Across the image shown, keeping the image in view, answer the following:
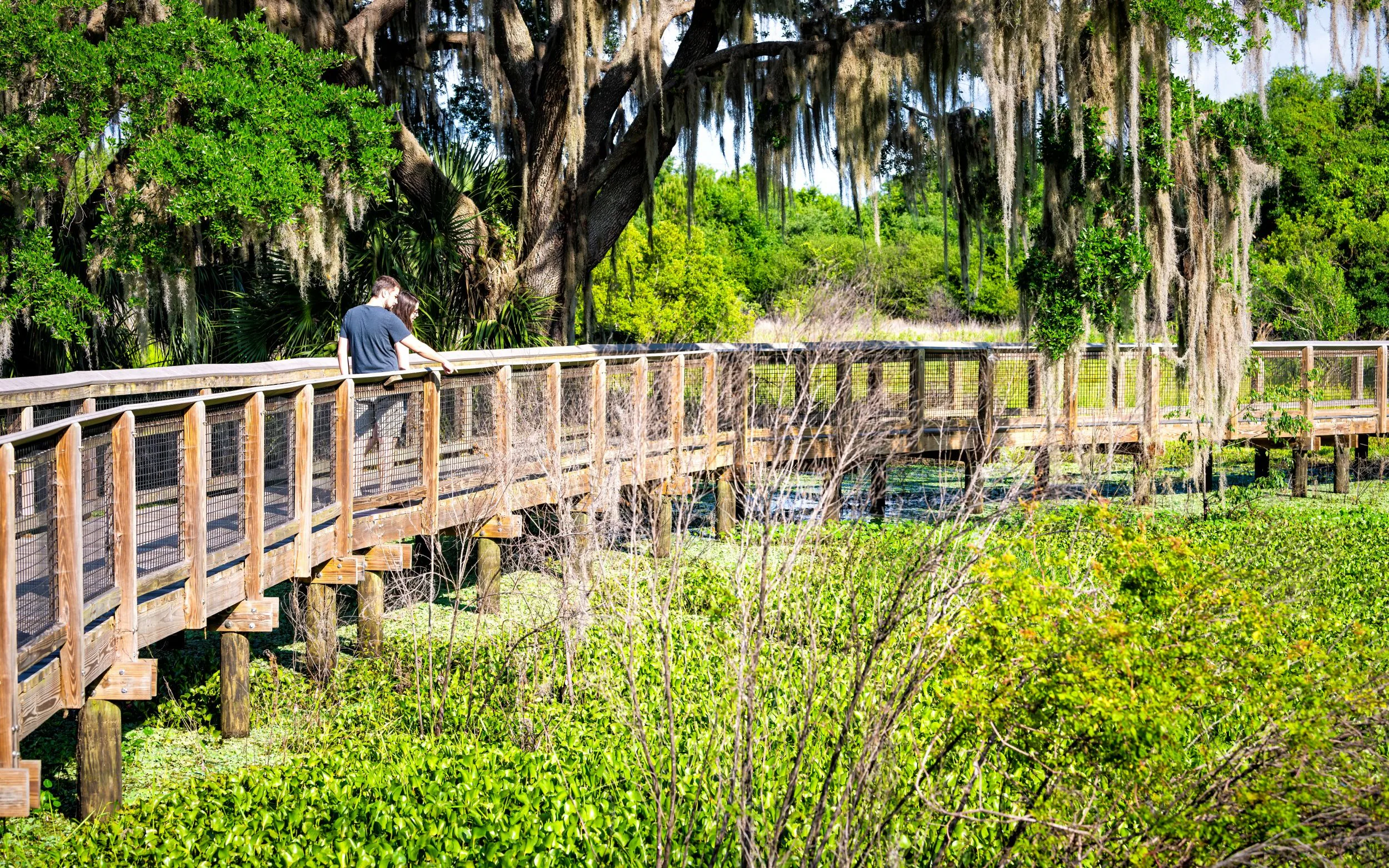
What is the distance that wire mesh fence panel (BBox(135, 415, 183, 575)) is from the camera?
22.1 feet

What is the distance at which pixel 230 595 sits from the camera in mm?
7820

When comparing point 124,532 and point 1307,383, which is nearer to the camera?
point 124,532

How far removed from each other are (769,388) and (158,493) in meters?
10.8

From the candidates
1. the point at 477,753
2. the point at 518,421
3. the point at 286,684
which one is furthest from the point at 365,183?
the point at 477,753

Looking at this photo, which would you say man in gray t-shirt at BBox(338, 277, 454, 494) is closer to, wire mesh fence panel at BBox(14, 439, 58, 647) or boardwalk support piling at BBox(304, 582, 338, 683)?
boardwalk support piling at BBox(304, 582, 338, 683)

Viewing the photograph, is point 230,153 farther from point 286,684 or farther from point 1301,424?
point 1301,424

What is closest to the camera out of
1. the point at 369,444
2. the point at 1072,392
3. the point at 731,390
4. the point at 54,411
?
the point at 54,411

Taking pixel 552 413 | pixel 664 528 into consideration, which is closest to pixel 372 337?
pixel 552 413

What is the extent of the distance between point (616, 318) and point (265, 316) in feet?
63.2

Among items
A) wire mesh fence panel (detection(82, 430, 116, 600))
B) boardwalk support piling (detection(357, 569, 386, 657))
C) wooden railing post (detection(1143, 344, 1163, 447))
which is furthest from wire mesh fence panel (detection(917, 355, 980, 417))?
wire mesh fence panel (detection(82, 430, 116, 600))

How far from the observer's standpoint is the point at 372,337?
952cm

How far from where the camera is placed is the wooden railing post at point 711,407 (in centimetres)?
1555

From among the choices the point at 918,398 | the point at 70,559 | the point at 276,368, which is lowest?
the point at 70,559

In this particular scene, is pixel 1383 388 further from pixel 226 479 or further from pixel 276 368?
pixel 226 479
